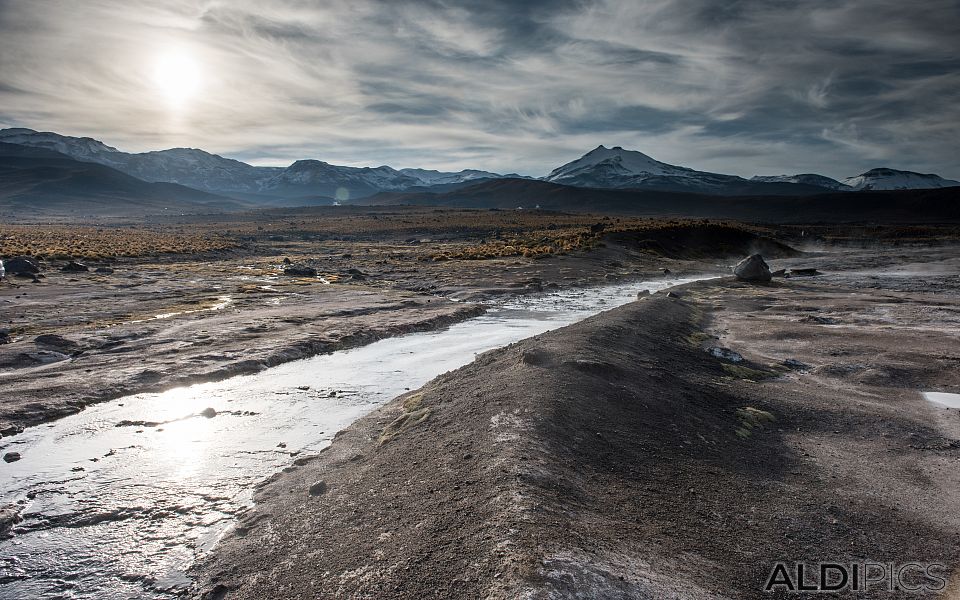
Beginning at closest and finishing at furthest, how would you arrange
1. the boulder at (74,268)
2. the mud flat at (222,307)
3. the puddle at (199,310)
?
the mud flat at (222,307) → the puddle at (199,310) → the boulder at (74,268)

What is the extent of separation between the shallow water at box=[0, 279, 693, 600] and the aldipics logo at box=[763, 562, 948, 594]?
7.02 metres

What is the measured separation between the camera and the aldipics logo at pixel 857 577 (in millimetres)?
5621

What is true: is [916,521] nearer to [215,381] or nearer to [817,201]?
[215,381]

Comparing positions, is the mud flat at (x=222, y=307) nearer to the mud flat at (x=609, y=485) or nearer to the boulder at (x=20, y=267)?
the boulder at (x=20, y=267)

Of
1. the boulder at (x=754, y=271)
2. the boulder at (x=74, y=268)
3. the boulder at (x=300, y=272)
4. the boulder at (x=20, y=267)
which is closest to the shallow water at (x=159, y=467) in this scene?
the boulder at (x=300, y=272)

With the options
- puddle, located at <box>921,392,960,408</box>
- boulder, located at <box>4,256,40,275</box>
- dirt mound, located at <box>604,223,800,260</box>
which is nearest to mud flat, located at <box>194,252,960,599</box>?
puddle, located at <box>921,392,960,408</box>

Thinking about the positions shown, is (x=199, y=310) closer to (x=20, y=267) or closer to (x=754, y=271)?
(x=20, y=267)

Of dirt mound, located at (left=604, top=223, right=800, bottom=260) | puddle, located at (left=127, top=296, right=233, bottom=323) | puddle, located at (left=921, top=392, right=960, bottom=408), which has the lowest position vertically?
puddle, located at (left=921, top=392, right=960, bottom=408)

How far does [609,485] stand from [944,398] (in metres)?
10.8

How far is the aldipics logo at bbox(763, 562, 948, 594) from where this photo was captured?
562 centimetres

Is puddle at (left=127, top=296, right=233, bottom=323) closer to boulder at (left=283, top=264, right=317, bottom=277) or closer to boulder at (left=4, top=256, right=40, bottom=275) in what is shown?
boulder at (left=283, top=264, right=317, bottom=277)

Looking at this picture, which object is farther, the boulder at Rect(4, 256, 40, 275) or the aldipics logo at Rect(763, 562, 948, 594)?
the boulder at Rect(4, 256, 40, 275)

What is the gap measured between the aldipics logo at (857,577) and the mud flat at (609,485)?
6.4 inches

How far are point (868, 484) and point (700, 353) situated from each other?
26.5ft
